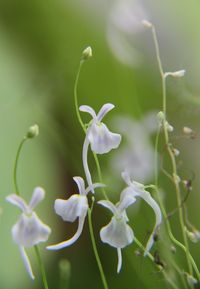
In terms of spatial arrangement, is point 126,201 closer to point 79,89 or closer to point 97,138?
point 97,138

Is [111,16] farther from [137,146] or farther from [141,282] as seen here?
[141,282]

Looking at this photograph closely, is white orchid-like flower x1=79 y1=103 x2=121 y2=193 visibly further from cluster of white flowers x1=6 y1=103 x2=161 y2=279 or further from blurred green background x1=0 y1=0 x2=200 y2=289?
blurred green background x1=0 y1=0 x2=200 y2=289

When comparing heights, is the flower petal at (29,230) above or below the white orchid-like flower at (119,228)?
above

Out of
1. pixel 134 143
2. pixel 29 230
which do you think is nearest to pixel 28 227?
pixel 29 230

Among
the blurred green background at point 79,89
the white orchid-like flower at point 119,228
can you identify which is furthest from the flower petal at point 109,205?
the blurred green background at point 79,89

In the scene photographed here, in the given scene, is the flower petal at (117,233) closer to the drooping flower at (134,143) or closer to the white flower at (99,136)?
the white flower at (99,136)

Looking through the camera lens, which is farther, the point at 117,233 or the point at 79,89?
the point at 79,89

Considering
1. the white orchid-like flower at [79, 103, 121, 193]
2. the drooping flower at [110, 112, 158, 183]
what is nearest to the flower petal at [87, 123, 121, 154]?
the white orchid-like flower at [79, 103, 121, 193]
